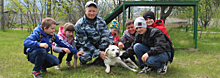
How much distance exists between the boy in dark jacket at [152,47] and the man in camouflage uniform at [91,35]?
2.45 feet

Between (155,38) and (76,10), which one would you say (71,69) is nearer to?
(155,38)

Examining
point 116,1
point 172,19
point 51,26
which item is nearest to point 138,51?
point 51,26

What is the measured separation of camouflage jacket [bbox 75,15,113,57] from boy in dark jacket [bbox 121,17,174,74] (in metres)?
0.75

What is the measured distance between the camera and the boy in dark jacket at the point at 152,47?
297 centimetres

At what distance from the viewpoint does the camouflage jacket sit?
3.58 meters

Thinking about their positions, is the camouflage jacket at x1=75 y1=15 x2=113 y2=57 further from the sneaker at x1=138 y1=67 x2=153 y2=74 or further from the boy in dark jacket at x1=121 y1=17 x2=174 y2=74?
the sneaker at x1=138 y1=67 x2=153 y2=74

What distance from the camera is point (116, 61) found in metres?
3.51

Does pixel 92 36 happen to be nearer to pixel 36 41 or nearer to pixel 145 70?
pixel 36 41

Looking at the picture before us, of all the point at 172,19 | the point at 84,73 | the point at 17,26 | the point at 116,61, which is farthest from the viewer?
the point at 17,26

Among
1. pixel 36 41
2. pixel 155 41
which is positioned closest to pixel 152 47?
pixel 155 41

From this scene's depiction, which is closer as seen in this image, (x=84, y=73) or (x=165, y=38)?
(x=165, y=38)

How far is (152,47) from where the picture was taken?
304 centimetres

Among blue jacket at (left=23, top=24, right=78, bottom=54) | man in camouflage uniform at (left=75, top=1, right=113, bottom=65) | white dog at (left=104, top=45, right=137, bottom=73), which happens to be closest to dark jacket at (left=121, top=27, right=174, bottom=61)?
white dog at (left=104, top=45, right=137, bottom=73)

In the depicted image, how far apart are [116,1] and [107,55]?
7.14 m
